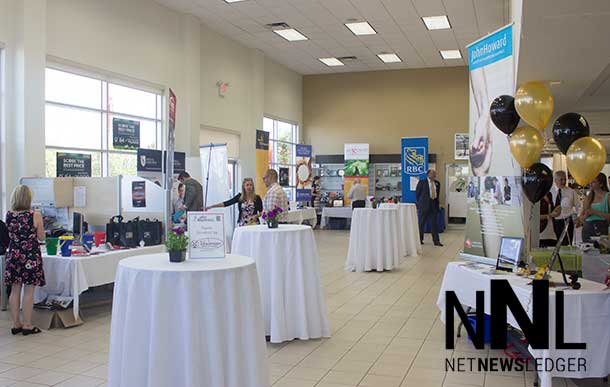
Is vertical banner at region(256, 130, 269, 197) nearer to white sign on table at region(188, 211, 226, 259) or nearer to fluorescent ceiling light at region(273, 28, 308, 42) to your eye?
fluorescent ceiling light at region(273, 28, 308, 42)

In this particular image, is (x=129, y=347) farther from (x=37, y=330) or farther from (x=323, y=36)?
(x=323, y=36)

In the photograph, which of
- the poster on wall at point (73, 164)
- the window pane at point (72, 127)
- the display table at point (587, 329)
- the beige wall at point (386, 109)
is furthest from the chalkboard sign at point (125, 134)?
the beige wall at point (386, 109)

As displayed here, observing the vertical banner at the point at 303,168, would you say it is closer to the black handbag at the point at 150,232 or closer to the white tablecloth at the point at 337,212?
the white tablecloth at the point at 337,212

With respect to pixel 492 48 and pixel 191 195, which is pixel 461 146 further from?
pixel 492 48

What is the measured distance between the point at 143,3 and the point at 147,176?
11.1 feet

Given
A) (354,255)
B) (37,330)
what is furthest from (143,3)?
(37,330)

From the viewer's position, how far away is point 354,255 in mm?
8594

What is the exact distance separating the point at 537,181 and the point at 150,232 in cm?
431

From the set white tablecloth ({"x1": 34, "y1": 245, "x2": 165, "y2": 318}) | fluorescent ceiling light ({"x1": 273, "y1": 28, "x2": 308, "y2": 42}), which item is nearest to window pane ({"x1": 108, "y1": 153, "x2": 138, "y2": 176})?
white tablecloth ({"x1": 34, "y1": 245, "x2": 165, "y2": 318})

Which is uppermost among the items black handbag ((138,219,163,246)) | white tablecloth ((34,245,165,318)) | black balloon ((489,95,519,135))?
black balloon ((489,95,519,135))

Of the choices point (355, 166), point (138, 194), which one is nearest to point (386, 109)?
point (355, 166)

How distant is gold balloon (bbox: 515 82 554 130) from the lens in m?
4.34

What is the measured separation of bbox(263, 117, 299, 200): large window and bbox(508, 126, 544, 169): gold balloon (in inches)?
442

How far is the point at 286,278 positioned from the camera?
181 inches
